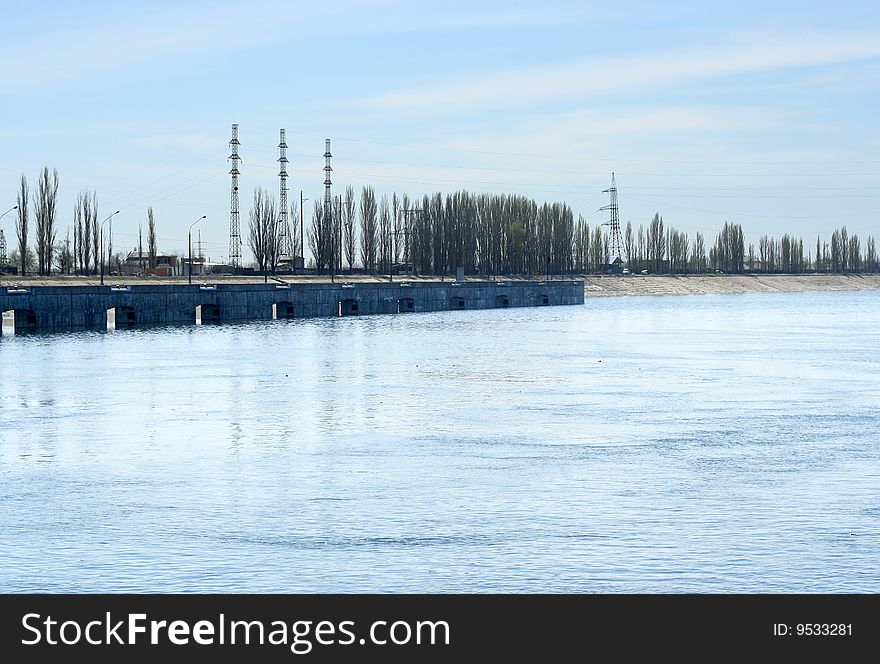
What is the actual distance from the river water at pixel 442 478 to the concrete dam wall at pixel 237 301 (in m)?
32.7

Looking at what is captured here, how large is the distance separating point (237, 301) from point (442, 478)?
3157 inches

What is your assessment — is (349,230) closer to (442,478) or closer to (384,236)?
(384,236)

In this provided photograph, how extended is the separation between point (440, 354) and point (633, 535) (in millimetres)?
39791

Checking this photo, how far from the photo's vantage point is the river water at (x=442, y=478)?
1608 cm

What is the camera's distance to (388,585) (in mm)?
15289

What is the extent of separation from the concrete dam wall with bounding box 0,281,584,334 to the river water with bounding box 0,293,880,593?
32.7 metres

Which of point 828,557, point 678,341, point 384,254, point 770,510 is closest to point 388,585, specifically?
point 828,557

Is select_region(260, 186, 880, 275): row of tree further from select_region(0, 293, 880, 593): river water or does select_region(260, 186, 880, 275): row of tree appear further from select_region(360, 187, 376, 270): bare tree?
select_region(0, 293, 880, 593): river water

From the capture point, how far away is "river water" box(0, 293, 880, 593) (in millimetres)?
16078

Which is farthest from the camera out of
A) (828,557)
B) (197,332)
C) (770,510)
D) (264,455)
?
(197,332)

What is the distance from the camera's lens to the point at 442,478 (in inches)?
893

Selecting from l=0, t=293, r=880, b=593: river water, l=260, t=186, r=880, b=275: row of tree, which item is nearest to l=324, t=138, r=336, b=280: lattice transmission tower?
l=260, t=186, r=880, b=275: row of tree

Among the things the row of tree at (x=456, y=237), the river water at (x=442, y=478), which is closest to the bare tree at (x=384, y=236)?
the row of tree at (x=456, y=237)
